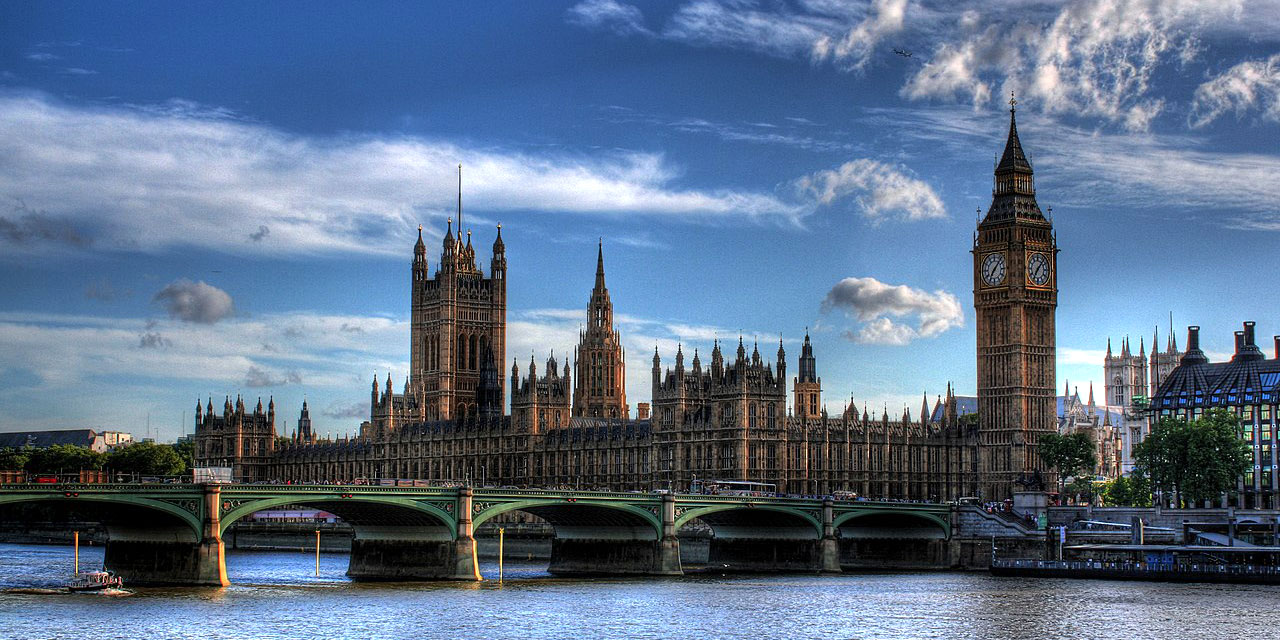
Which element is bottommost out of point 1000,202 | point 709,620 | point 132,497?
point 709,620

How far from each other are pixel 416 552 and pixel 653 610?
2568cm

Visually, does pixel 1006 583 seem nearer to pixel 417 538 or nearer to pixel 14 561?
pixel 417 538

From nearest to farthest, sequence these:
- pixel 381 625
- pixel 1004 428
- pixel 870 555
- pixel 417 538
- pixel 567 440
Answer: pixel 381 625, pixel 417 538, pixel 870 555, pixel 1004 428, pixel 567 440

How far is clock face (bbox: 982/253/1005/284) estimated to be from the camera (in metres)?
175

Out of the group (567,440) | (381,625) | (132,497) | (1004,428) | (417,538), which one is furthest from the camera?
(567,440)

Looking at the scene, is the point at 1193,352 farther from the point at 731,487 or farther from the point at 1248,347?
the point at 731,487

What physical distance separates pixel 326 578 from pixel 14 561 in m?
45.3

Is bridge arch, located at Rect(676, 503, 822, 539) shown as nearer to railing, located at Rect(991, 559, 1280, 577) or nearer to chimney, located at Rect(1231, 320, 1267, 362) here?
railing, located at Rect(991, 559, 1280, 577)

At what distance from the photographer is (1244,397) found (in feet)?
577

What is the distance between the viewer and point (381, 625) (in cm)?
9281

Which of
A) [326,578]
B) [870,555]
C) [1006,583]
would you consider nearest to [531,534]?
[870,555]

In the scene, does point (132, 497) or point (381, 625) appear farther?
point (132, 497)

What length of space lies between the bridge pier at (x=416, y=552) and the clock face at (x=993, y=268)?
70725 mm

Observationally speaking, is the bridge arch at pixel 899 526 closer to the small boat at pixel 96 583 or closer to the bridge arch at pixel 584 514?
the bridge arch at pixel 584 514
